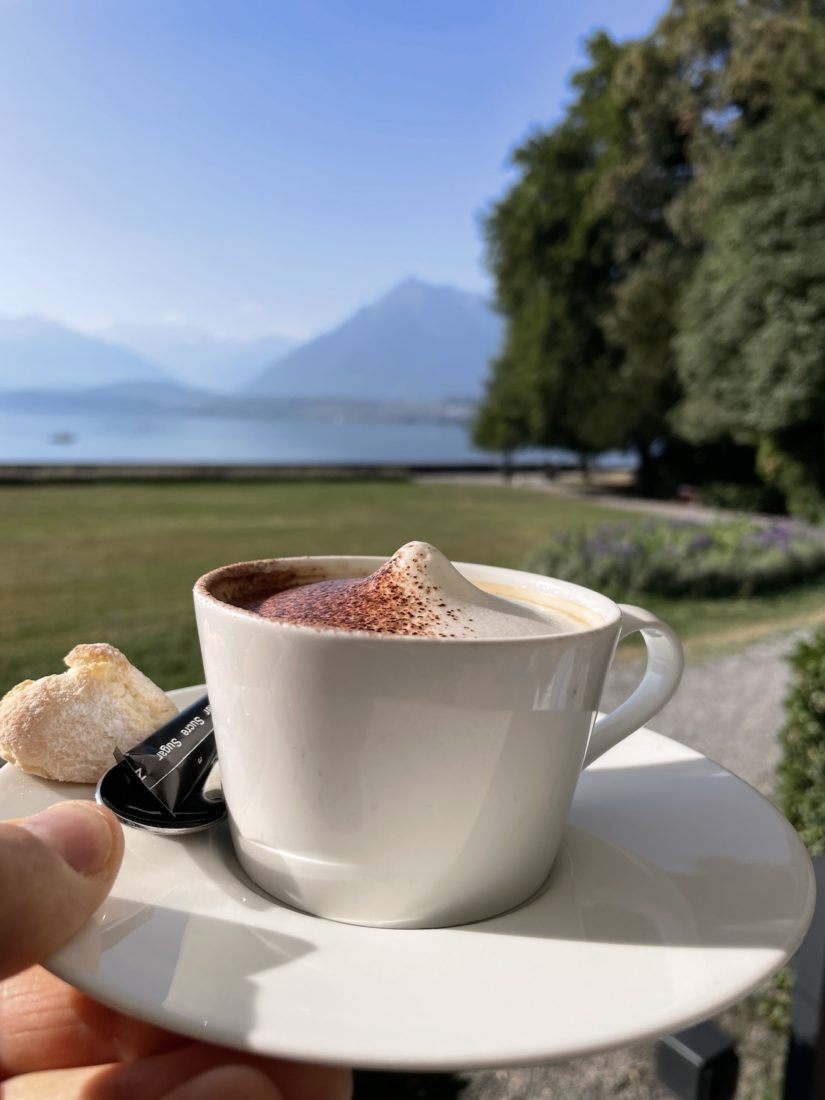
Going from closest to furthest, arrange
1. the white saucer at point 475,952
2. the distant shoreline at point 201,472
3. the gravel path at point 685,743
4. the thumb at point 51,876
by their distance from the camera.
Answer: the white saucer at point 475,952
the thumb at point 51,876
the gravel path at point 685,743
the distant shoreline at point 201,472

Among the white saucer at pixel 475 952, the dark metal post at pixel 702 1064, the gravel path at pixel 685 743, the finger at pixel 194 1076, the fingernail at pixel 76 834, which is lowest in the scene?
the gravel path at pixel 685 743

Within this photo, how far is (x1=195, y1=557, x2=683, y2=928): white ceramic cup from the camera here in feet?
2.61

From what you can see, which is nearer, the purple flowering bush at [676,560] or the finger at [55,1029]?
the finger at [55,1029]

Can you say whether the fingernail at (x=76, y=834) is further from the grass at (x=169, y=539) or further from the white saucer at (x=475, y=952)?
the grass at (x=169, y=539)

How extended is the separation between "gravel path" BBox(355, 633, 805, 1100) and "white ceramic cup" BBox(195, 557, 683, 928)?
57 cm

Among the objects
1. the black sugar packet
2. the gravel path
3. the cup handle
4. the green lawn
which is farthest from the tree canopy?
the black sugar packet

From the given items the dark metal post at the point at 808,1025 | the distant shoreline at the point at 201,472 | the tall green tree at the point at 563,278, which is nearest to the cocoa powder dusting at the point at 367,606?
the dark metal post at the point at 808,1025

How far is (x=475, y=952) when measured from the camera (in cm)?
80

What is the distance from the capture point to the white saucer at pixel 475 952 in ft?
2.15

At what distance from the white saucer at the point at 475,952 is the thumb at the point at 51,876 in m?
0.03

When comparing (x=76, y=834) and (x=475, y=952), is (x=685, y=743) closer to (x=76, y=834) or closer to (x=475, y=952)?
(x=475, y=952)

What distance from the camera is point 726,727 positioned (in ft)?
17.6

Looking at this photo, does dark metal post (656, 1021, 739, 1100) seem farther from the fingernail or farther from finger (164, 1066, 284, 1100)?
the fingernail

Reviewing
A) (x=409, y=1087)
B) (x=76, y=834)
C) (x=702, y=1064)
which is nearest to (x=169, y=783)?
(x=76, y=834)
